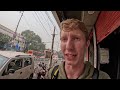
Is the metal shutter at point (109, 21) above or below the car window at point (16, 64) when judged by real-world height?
above

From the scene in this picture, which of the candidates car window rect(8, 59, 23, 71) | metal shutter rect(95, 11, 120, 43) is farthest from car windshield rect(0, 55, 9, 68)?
metal shutter rect(95, 11, 120, 43)

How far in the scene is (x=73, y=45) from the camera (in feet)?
2.07

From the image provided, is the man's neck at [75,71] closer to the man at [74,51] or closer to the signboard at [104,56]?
the man at [74,51]

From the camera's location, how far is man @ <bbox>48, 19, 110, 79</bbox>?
639mm

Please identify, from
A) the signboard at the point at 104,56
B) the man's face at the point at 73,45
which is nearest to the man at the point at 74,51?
the man's face at the point at 73,45

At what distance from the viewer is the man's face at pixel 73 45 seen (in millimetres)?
632

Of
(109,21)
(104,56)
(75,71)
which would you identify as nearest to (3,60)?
(104,56)

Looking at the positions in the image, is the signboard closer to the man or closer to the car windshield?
the car windshield

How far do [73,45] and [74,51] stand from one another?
30 mm
